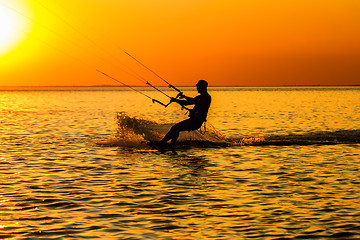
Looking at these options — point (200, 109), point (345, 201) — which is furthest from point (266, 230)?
point (200, 109)

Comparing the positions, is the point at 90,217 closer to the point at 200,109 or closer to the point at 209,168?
the point at 209,168

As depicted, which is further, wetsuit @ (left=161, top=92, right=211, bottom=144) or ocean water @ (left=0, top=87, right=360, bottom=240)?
wetsuit @ (left=161, top=92, right=211, bottom=144)

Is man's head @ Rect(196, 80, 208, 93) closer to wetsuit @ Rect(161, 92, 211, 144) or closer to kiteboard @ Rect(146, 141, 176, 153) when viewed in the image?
wetsuit @ Rect(161, 92, 211, 144)

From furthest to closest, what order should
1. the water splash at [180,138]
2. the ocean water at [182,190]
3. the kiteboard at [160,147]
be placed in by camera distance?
the water splash at [180,138] < the kiteboard at [160,147] < the ocean water at [182,190]

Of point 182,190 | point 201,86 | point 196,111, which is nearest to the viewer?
point 182,190

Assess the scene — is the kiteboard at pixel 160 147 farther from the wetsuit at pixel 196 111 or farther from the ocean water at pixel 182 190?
the wetsuit at pixel 196 111

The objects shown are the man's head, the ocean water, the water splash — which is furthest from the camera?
the water splash

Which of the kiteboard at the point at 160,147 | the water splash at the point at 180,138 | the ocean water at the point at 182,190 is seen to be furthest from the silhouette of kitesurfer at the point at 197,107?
the water splash at the point at 180,138

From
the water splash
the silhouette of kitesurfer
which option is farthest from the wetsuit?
the water splash

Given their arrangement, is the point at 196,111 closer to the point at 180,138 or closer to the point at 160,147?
the point at 160,147

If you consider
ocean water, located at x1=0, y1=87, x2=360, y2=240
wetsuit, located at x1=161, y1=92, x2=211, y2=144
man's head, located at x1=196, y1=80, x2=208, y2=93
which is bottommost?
ocean water, located at x1=0, y1=87, x2=360, y2=240

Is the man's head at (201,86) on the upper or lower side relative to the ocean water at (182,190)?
upper

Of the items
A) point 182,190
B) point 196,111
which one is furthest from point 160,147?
point 182,190

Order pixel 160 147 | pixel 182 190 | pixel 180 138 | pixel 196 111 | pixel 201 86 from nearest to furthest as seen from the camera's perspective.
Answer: pixel 182 190 < pixel 201 86 < pixel 196 111 < pixel 160 147 < pixel 180 138
